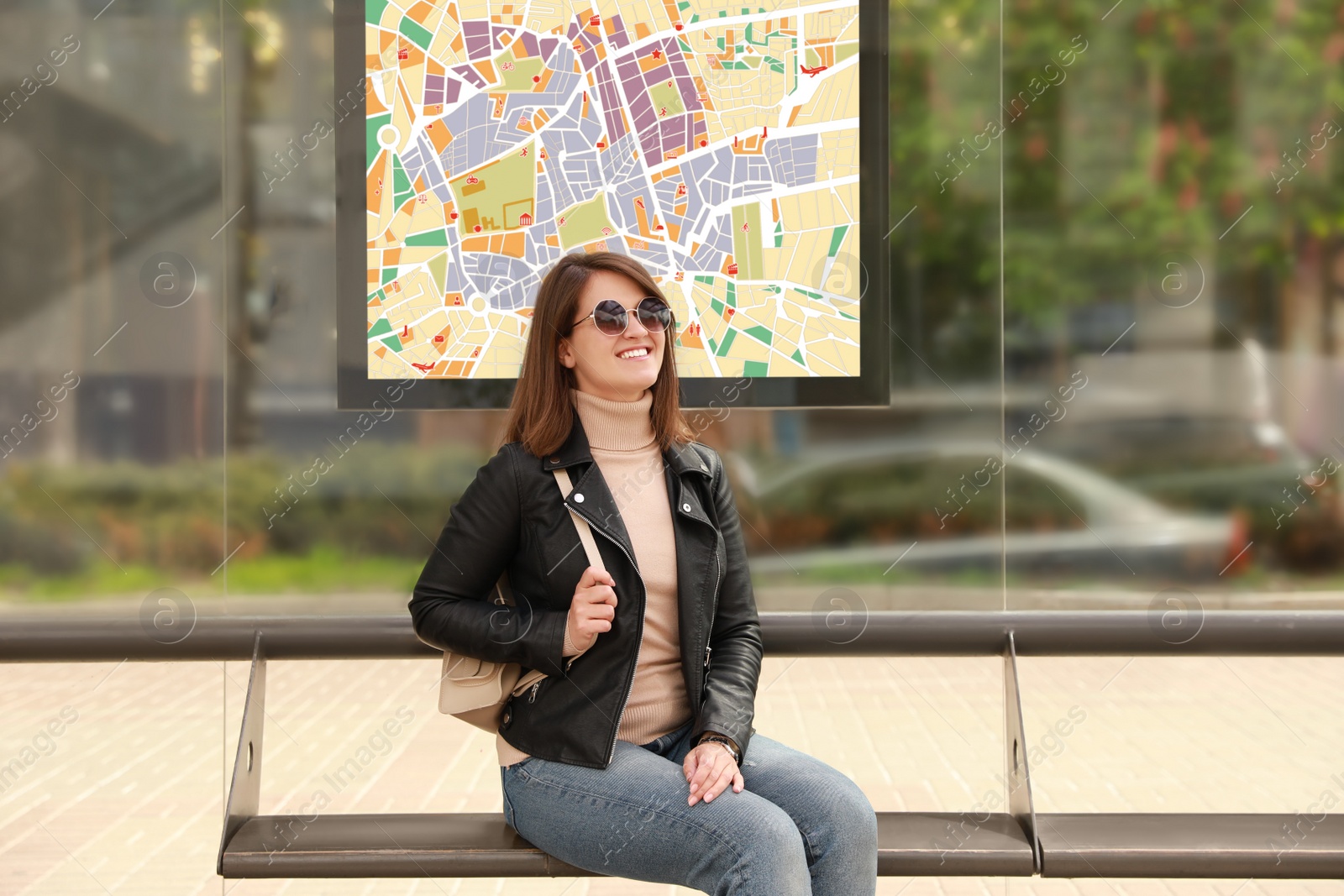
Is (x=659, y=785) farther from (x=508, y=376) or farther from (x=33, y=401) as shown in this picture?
(x=33, y=401)

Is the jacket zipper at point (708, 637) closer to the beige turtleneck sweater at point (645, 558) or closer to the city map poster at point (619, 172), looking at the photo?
the beige turtleneck sweater at point (645, 558)

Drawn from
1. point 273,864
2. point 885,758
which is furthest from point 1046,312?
point 273,864

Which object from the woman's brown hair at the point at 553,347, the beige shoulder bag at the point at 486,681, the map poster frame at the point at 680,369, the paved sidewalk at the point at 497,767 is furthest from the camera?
the paved sidewalk at the point at 497,767

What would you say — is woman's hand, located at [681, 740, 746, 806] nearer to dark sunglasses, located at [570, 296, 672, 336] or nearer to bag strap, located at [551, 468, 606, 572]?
bag strap, located at [551, 468, 606, 572]

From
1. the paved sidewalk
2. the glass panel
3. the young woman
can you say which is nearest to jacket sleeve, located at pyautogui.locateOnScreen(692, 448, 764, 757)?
the young woman

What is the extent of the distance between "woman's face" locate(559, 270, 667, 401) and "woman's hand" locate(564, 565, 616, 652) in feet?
1.33

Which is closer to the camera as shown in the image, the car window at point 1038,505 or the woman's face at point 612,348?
the woman's face at point 612,348

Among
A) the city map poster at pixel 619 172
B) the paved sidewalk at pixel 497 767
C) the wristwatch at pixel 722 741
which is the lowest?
the paved sidewalk at pixel 497 767

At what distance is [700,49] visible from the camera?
337 cm

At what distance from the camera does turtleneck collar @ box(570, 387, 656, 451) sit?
7.57 ft

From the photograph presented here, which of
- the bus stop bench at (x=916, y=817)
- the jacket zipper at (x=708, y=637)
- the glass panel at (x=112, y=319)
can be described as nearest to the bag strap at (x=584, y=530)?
the jacket zipper at (x=708, y=637)

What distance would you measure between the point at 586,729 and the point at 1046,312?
12.4 ft

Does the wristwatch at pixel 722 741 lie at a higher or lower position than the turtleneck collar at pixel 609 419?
lower

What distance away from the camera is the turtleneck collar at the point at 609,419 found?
231 centimetres
